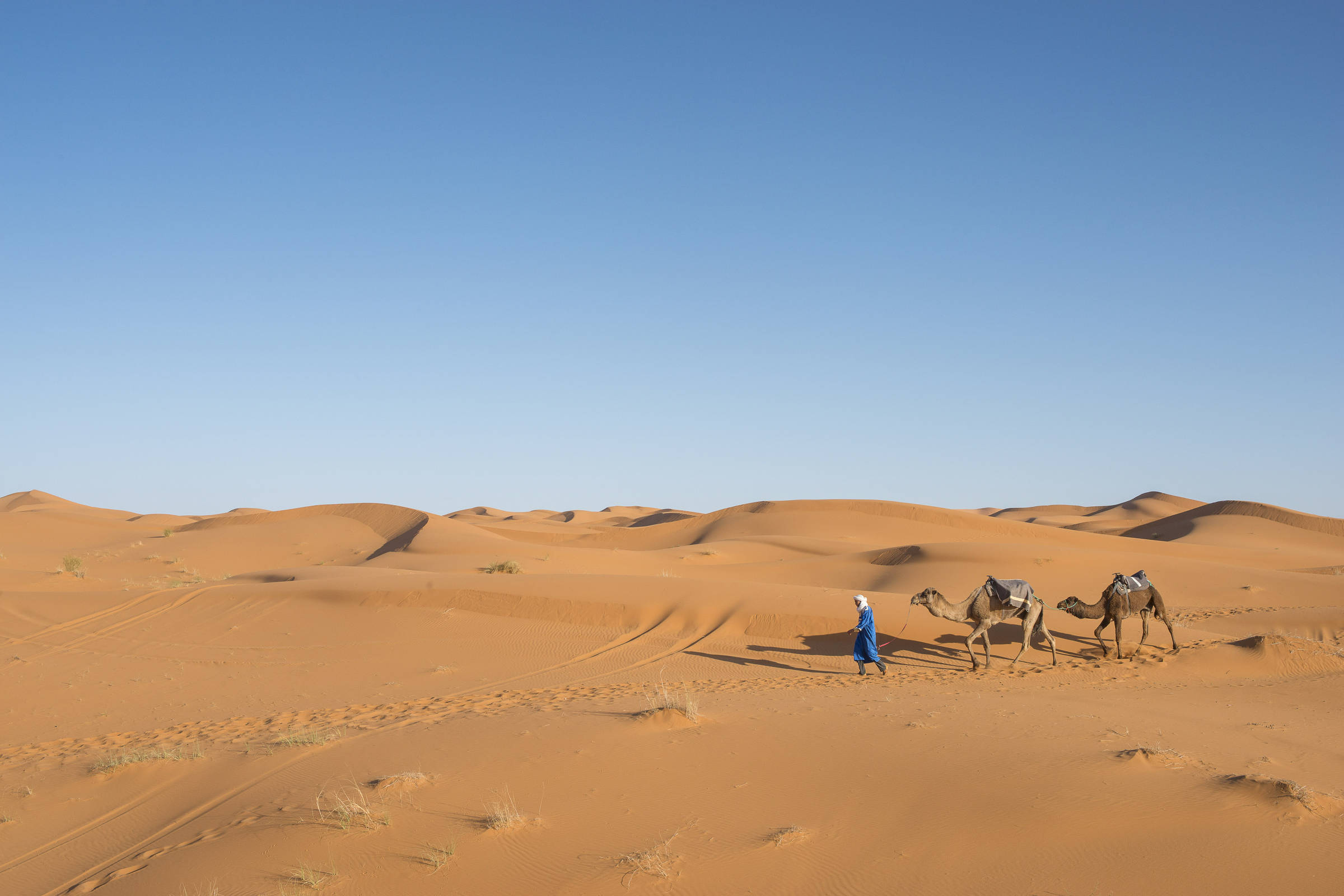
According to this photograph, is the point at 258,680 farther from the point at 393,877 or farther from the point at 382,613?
the point at 393,877

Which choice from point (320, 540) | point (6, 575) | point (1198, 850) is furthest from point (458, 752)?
point (320, 540)

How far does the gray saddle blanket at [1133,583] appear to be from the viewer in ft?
51.4

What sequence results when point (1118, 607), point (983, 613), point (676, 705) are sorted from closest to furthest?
1. point (676, 705)
2. point (983, 613)
3. point (1118, 607)

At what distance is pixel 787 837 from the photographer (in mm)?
6457

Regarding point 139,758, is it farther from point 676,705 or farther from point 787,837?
point 787,837

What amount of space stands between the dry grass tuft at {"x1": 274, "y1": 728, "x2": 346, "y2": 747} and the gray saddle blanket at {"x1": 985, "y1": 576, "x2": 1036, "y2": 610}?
10429 mm

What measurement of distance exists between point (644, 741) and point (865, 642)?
21.5 feet

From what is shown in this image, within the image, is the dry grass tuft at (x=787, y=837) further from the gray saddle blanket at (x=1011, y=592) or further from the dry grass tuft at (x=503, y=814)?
the gray saddle blanket at (x=1011, y=592)

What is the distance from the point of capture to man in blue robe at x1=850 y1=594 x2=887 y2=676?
14.1 m

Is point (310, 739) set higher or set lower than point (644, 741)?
lower

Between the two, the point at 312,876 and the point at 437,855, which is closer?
the point at 312,876

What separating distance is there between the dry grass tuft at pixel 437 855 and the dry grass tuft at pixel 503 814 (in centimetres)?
36

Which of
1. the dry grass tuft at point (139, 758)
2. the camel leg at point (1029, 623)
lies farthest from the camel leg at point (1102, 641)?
the dry grass tuft at point (139, 758)

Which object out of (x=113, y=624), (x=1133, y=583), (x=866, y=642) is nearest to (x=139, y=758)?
(x=866, y=642)
